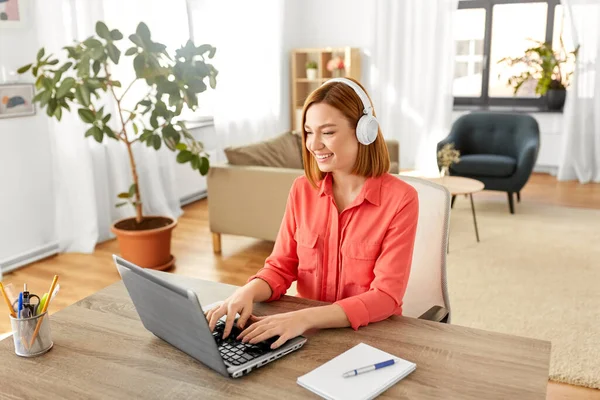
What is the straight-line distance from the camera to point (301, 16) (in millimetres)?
7023

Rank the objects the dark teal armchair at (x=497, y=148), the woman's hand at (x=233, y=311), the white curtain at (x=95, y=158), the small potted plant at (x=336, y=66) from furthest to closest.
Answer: the small potted plant at (x=336, y=66)
the dark teal armchair at (x=497, y=148)
the white curtain at (x=95, y=158)
the woman's hand at (x=233, y=311)

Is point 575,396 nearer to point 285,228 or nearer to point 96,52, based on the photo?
point 285,228

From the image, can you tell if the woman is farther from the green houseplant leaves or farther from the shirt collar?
the green houseplant leaves

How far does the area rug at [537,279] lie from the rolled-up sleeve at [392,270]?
4.39ft

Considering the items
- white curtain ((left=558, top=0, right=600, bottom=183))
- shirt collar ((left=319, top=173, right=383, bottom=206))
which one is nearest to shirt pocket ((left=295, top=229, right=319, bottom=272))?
shirt collar ((left=319, top=173, right=383, bottom=206))

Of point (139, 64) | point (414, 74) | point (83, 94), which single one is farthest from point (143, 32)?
point (414, 74)

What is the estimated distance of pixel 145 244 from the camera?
11.7 feet

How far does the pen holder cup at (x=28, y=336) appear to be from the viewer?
1164mm

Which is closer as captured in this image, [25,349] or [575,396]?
A: [25,349]

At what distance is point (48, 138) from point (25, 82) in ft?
1.39

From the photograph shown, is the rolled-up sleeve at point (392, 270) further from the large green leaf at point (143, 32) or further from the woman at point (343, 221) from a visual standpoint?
the large green leaf at point (143, 32)

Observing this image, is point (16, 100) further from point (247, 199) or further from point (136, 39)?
point (247, 199)

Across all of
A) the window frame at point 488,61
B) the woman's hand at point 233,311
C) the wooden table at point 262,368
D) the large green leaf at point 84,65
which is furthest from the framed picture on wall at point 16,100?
the window frame at point 488,61

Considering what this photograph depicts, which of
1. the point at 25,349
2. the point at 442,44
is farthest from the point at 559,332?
the point at 442,44
